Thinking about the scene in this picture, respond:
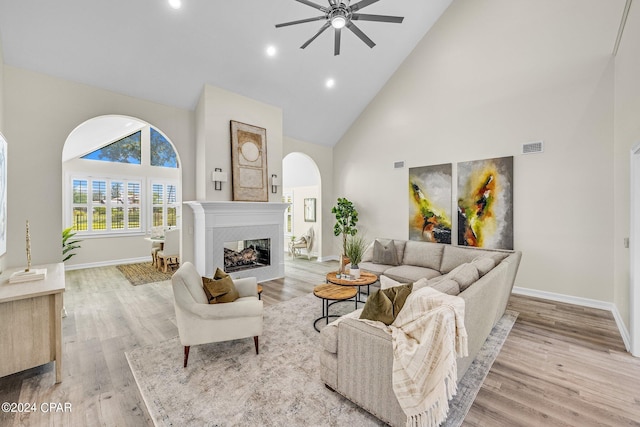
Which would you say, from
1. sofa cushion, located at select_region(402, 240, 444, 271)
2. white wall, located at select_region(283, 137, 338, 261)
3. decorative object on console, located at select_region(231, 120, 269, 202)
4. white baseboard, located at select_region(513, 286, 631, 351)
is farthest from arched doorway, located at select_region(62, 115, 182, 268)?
white baseboard, located at select_region(513, 286, 631, 351)

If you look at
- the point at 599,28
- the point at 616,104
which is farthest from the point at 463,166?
the point at 599,28

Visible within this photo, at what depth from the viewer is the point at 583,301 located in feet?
13.6

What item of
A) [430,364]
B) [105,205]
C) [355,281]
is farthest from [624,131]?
[105,205]

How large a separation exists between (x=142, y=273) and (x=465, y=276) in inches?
253

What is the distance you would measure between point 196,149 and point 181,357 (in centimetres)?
377

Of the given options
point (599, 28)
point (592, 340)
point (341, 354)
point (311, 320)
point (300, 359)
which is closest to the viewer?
point (341, 354)

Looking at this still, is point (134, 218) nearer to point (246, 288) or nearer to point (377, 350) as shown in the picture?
point (246, 288)

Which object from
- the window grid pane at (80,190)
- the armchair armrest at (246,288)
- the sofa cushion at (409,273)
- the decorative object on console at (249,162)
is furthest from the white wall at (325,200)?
the window grid pane at (80,190)

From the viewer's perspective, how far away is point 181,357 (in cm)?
268

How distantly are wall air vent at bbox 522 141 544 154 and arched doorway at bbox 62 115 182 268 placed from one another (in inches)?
267

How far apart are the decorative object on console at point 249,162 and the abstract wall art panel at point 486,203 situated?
3.87m

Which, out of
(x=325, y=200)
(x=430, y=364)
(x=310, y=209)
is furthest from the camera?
(x=310, y=209)

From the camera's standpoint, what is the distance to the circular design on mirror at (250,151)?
5.17m

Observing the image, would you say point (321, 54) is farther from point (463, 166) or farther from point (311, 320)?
point (311, 320)
